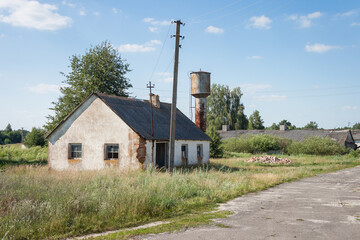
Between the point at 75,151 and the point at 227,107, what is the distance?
4871 cm

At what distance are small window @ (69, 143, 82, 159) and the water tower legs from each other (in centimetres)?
1108

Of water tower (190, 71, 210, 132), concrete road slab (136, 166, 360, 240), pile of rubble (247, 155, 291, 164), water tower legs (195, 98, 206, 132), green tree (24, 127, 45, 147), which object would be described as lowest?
concrete road slab (136, 166, 360, 240)

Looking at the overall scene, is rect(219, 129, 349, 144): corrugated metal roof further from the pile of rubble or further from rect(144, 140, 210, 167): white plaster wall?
rect(144, 140, 210, 167): white plaster wall

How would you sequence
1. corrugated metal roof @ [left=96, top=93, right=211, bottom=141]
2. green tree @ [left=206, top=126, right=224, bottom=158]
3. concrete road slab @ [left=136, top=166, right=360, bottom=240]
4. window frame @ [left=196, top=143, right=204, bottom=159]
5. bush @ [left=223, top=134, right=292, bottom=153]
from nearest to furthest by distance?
concrete road slab @ [left=136, top=166, right=360, bottom=240] < corrugated metal roof @ [left=96, top=93, right=211, bottom=141] < window frame @ [left=196, top=143, right=204, bottom=159] < green tree @ [left=206, top=126, right=224, bottom=158] < bush @ [left=223, top=134, right=292, bottom=153]

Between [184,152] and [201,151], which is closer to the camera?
[184,152]

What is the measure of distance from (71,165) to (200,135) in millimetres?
10172

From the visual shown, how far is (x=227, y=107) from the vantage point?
222ft

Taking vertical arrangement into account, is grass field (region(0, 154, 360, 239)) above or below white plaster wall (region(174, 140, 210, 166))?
below

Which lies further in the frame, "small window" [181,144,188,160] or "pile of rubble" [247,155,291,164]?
"pile of rubble" [247,155,291,164]

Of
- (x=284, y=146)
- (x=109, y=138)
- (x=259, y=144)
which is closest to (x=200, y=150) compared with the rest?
(x=109, y=138)

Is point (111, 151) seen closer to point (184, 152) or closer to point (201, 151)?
point (184, 152)

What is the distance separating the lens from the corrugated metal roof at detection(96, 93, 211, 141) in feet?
68.2

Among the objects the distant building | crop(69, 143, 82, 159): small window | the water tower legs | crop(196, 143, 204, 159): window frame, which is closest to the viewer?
crop(69, 143, 82, 159): small window

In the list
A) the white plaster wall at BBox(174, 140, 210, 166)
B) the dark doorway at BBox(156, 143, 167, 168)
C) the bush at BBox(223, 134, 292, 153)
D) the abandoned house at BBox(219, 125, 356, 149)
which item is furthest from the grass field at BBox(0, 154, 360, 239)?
the abandoned house at BBox(219, 125, 356, 149)
